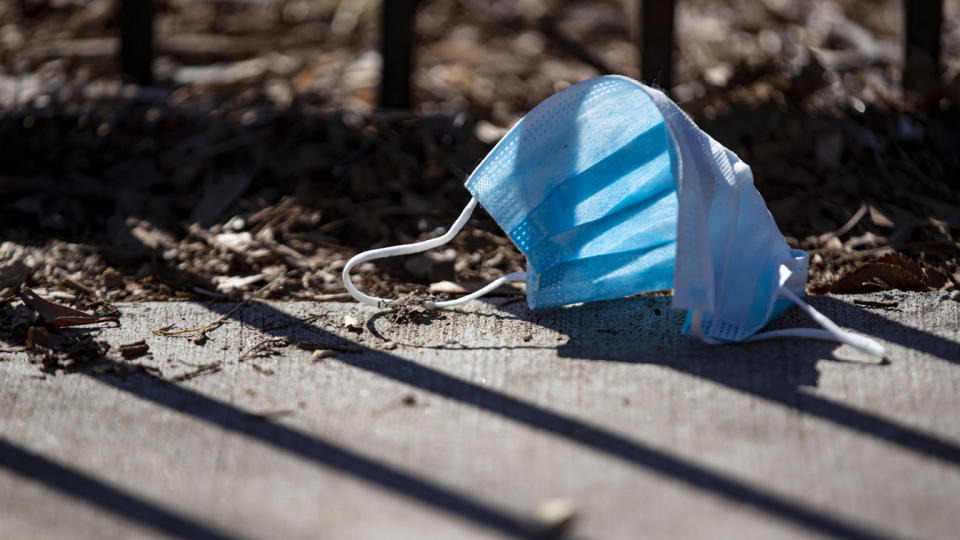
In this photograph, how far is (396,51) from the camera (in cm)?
391

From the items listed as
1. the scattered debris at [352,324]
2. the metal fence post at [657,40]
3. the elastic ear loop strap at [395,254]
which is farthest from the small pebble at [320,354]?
the metal fence post at [657,40]

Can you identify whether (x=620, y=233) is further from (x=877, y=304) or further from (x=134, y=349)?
(x=134, y=349)

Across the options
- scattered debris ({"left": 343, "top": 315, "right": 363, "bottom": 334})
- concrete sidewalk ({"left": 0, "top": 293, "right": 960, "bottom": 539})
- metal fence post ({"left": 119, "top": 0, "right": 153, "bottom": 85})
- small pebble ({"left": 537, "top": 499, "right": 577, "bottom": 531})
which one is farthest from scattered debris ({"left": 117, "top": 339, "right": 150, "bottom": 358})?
metal fence post ({"left": 119, "top": 0, "right": 153, "bottom": 85})

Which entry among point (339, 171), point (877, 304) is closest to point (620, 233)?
point (877, 304)

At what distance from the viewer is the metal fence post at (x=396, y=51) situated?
387cm

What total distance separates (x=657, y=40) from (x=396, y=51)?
3.66 ft

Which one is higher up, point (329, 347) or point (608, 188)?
point (608, 188)

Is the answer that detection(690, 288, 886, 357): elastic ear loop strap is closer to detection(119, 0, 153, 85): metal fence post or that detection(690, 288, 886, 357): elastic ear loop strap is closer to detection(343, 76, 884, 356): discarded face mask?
detection(343, 76, 884, 356): discarded face mask

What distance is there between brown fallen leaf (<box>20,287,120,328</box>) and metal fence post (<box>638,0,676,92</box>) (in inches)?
95.5

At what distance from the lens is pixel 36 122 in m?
3.74

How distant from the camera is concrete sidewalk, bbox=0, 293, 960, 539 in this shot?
1.62 m

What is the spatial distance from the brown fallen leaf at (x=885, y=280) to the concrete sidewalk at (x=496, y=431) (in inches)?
5.1

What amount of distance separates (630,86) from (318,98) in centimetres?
219

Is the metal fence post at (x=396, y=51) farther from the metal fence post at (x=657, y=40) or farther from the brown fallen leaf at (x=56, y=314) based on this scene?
the brown fallen leaf at (x=56, y=314)
